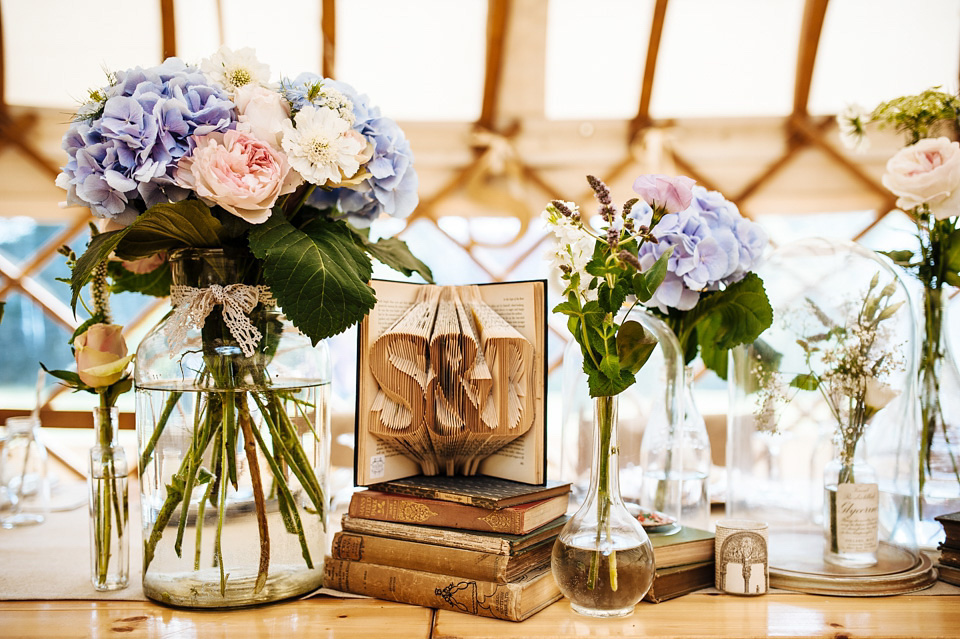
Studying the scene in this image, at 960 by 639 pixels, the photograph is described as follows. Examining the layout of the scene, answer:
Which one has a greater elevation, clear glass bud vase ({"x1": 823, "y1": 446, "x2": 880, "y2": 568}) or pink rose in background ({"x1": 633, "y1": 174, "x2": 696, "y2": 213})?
pink rose in background ({"x1": 633, "y1": 174, "x2": 696, "y2": 213})

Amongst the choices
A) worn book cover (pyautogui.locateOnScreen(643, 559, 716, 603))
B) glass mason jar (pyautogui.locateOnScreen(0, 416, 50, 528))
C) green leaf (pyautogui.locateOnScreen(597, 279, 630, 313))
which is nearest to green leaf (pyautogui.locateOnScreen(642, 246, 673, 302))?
green leaf (pyautogui.locateOnScreen(597, 279, 630, 313))

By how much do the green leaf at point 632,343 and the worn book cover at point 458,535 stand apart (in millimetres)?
185

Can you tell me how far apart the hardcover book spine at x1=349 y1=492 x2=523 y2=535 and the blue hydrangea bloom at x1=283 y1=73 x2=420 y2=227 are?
0.28 meters

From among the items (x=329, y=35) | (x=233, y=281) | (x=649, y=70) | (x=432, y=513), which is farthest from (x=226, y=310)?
(x=649, y=70)

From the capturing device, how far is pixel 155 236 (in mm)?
734

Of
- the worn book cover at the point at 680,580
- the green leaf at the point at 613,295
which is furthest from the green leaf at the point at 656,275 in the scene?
the worn book cover at the point at 680,580

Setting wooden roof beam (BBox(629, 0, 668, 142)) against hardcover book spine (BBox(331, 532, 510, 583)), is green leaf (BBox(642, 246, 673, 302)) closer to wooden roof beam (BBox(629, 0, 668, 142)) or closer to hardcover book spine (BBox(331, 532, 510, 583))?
hardcover book spine (BBox(331, 532, 510, 583))

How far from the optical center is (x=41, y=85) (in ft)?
9.84

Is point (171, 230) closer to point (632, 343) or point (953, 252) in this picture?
point (632, 343)

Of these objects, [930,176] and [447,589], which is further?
[930,176]

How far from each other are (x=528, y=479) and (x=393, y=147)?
1.13 ft

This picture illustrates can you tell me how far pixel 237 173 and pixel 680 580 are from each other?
531 millimetres

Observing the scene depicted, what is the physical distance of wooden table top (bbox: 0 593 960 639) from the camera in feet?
2.25

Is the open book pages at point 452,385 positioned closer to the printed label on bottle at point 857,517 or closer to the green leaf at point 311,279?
the green leaf at point 311,279
